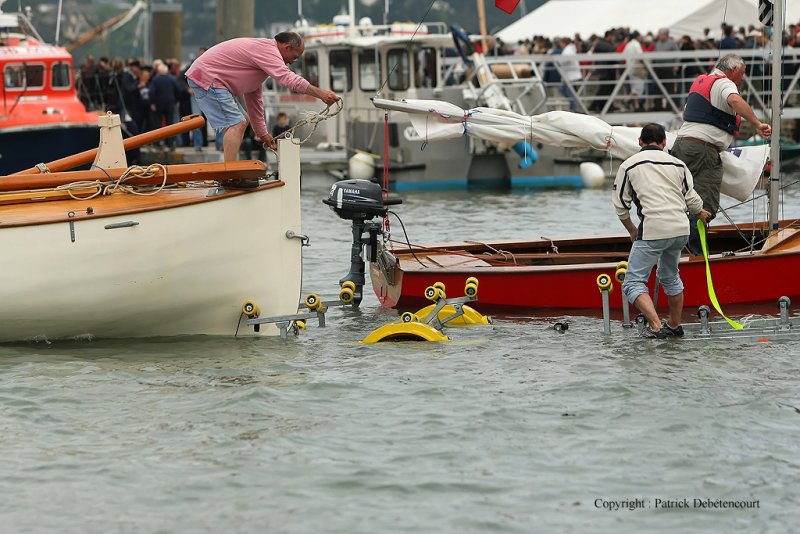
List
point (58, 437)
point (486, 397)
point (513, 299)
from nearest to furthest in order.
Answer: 1. point (58, 437)
2. point (486, 397)
3. point (513, 299)

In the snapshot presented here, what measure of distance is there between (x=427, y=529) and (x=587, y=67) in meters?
20.0

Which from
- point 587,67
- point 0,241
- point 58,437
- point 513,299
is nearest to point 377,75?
point 587,67

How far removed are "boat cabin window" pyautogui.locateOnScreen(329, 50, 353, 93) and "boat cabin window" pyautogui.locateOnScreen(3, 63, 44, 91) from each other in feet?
17.8

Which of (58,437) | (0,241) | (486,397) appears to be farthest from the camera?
(0,241)

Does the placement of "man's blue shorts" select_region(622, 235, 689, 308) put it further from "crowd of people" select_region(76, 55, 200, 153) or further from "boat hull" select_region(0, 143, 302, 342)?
"crowd of people" select_region(76, 55, 200, 153)

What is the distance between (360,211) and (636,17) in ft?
76.6

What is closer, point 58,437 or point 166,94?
point 58,437

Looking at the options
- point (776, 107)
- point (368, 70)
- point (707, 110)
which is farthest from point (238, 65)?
point (368, 70)

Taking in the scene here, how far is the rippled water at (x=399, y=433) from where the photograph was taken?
655 centimetres

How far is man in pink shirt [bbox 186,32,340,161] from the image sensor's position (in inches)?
411

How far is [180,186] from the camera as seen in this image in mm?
10500

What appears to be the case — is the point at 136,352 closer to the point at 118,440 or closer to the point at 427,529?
the point at 118,440

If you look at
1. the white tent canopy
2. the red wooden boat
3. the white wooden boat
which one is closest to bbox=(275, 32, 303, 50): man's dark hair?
the white wooden boat

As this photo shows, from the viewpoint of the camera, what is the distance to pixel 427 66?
26531 mm
